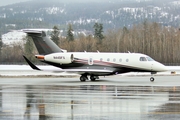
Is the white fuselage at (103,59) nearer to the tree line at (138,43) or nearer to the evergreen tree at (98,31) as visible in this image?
the tree line at (138,43)

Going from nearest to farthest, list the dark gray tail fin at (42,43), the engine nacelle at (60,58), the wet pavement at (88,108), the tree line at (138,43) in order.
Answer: the wet pavement at (88,108), the engine nacelle at (60,58), the dark gray tail fin at (42,43), the tree line at (138,43)

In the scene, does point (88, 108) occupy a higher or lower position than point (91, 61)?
lower

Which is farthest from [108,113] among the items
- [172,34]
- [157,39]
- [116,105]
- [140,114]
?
[172,34]

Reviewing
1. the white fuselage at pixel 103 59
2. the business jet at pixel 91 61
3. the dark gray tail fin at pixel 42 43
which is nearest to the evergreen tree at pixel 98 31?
the dark gray tail fin at pixel 42 43

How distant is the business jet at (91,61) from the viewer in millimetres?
34000

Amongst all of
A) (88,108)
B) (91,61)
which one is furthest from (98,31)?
(88,108)

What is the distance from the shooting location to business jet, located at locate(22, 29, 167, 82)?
34000 mm

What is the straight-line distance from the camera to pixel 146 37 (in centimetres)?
11444

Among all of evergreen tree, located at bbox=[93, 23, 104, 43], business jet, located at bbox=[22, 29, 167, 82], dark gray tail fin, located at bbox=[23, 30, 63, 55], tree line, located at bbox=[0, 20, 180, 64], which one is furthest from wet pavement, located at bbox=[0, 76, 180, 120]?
evergreen tree, located at bbox=[93, 23, 104, 43]

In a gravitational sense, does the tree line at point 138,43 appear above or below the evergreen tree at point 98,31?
below

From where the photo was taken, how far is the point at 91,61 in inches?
1384

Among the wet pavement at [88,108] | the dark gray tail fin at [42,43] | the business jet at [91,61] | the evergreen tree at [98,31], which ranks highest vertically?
the evergreen tree at [98,31]

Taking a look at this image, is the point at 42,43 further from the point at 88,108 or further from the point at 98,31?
the point at 98,31

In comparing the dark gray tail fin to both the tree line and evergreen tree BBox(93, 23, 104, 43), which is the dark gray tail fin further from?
evergreen tree BBox(93, 23, 104, 43)
